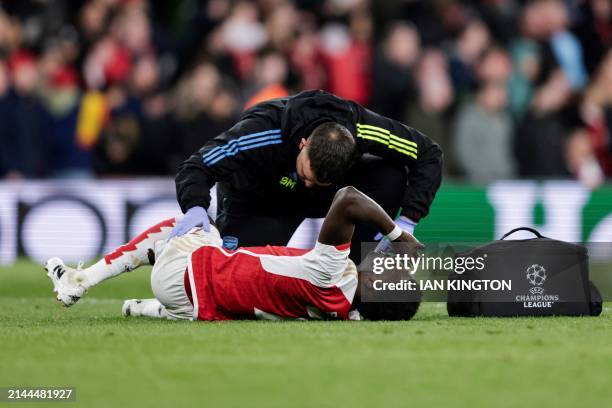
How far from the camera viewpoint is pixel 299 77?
14.3 meters

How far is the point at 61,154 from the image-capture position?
45.6ft

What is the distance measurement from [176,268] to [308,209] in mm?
1577

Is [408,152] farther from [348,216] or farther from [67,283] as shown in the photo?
[67,283]

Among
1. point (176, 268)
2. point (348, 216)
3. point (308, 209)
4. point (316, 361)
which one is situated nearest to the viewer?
point (316, 361)

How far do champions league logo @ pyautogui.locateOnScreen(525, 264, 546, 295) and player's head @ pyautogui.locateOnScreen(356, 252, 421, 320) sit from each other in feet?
2.32

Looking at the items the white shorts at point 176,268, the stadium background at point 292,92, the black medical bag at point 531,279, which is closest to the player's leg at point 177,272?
the white shorts at point 176,268

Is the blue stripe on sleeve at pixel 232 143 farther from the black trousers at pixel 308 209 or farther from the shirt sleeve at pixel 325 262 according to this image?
the shirt sleeve at pixel 325 262

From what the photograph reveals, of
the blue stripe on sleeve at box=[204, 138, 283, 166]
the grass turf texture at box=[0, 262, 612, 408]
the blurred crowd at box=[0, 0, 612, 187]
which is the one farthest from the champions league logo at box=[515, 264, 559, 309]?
the blurred crowd at box=[0, 0, 612, 187]

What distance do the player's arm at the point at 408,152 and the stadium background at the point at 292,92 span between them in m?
4.38

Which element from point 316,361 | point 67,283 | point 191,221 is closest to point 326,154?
point 191,221

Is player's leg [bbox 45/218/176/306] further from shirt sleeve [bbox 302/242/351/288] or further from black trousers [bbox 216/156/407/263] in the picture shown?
shirt sleeve [bbox 302/242/351/288]

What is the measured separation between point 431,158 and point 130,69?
24.3 feet

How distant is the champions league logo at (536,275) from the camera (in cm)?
713

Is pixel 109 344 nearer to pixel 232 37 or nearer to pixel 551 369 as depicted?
pixel 551 369
